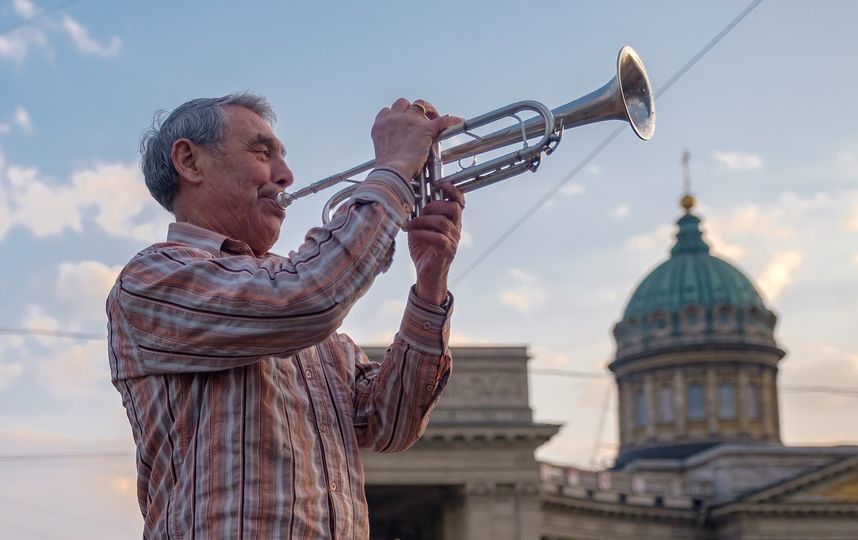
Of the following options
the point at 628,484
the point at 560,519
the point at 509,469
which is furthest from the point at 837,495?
the point at 509,469

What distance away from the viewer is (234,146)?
357 centimetres

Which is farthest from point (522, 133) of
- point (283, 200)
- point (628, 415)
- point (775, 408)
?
point (628, 415)

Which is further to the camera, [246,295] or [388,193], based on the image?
[388,193]

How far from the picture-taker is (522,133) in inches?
171

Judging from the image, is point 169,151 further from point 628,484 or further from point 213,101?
point 628,484

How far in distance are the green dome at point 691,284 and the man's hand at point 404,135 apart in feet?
231

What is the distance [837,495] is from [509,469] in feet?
63.2

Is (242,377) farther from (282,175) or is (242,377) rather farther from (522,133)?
(522,133)

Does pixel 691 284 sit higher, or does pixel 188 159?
pixel 691 284

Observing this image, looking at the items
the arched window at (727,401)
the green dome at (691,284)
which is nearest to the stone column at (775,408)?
the arched window at (727,401)

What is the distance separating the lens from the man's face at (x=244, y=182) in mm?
3561

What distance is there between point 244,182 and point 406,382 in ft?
2.14

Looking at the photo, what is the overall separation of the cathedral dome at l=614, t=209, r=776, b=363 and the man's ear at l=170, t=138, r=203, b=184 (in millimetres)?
68444

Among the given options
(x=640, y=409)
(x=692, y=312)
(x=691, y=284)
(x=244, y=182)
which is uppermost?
(x=691, y=284)
